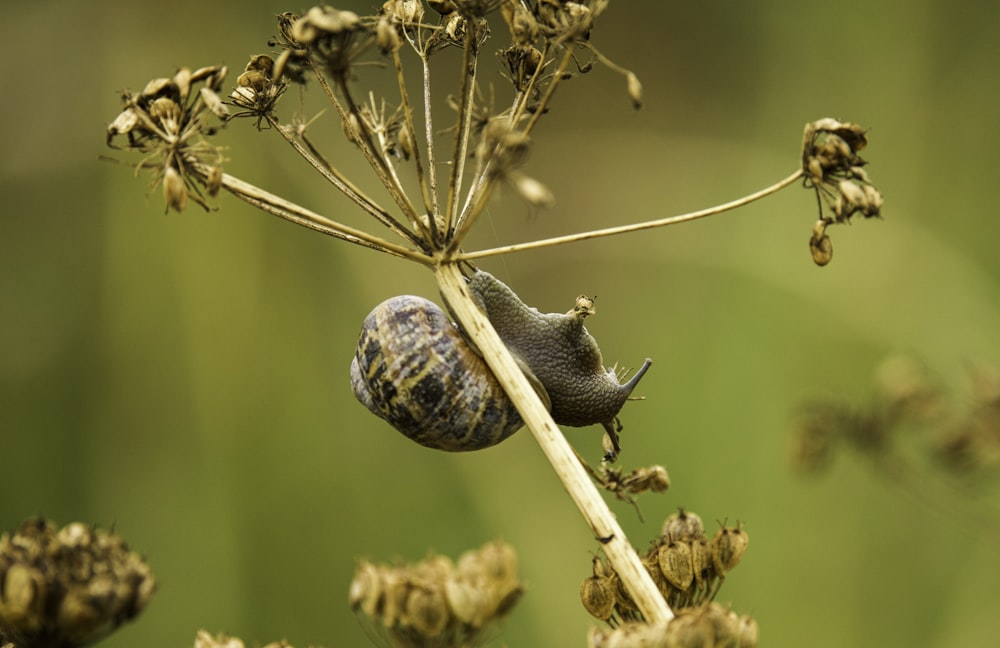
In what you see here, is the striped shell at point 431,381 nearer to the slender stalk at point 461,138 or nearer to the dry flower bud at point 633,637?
the slender stalk at point 461,138

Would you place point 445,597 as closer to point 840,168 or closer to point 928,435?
point 840,168

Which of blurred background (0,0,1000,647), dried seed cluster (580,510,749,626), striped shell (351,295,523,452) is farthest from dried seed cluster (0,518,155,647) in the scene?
blurred background (0,0,1000,647)

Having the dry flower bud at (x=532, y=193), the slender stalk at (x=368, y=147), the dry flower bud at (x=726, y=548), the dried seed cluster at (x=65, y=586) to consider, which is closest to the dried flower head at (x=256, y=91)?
the slender stalk at (x=368, y=147)

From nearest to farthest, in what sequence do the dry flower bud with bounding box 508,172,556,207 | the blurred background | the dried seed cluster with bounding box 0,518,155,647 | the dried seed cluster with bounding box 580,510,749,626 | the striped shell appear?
1. the dried seed cluster with bounding box 0,518,155,647
2. the dry flower bud with bounding box 508,172,556,207
3. the dried seed cluster with bounding box 580,510,749,626
4. the striped shell
5. the blurred background

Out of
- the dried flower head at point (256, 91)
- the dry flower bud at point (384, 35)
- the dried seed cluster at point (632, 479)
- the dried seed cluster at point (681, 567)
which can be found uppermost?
the dry flower bud at point (384, 35)

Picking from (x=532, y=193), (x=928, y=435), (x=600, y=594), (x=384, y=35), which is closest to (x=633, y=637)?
(x=600, y=594)

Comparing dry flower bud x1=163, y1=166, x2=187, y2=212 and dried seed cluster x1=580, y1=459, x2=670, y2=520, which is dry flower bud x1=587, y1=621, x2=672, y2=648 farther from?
dry flower bud x1=163, y1=166, x2=187, y2=212

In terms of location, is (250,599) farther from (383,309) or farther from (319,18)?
(319,18)
